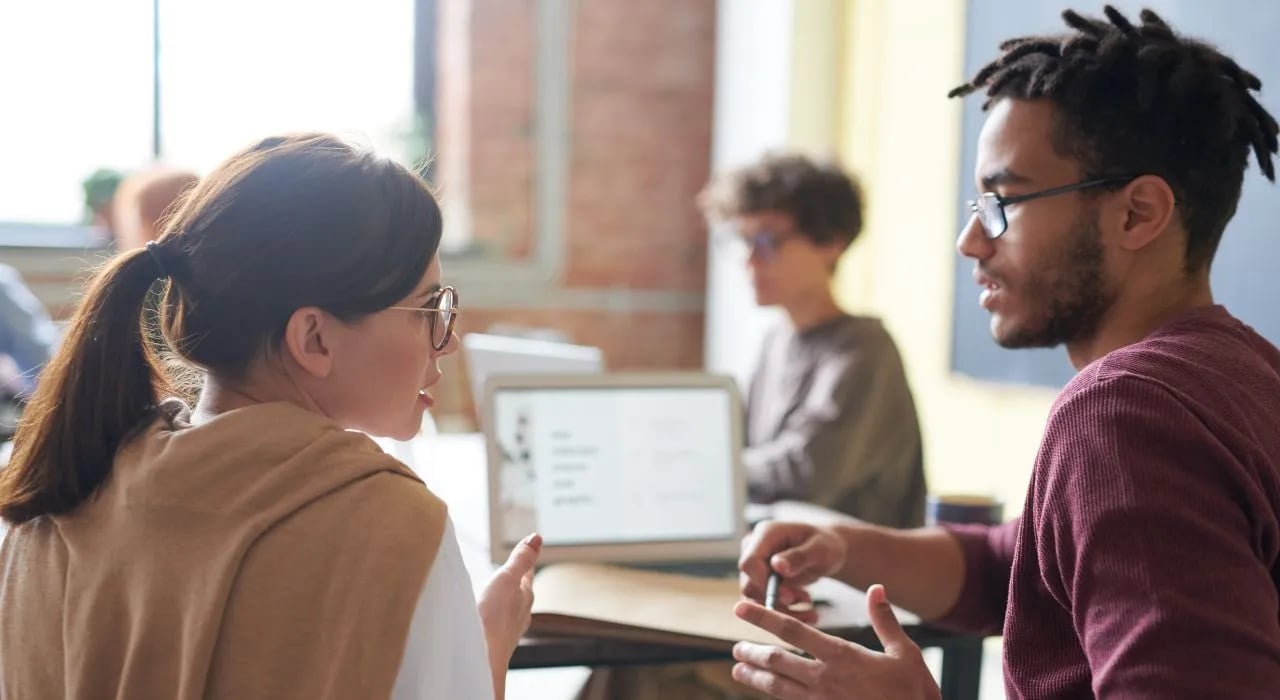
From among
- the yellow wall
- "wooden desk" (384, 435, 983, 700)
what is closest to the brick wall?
the yellow wall

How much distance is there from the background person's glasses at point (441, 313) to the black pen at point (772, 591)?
1.67ft

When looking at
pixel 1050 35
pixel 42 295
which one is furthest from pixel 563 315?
pixel 1050 35

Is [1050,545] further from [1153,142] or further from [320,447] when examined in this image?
[320,447]

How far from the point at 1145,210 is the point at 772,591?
0.59 m

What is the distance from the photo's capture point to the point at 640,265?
15.1ft

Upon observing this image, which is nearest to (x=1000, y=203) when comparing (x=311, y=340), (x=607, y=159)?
(x=311, y=340)

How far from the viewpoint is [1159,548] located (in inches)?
33.9

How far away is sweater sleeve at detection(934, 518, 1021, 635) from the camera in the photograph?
1.43m

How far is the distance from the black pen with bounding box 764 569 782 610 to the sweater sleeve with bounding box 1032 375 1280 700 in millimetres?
466

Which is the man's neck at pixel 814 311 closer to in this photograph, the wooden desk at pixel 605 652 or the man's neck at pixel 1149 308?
the wooden desk at pixel 605 652

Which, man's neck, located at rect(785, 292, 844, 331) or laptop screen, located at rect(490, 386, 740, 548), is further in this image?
man's neck, located at rect(785, 292, 844, 331)

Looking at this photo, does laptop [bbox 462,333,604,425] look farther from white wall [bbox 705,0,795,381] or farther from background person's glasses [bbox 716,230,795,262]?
white wall [bbox 705,0,795,381]

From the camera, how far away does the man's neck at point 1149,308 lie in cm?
119

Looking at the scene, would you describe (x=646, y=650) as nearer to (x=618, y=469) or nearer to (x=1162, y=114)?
(x=618, y=469)
